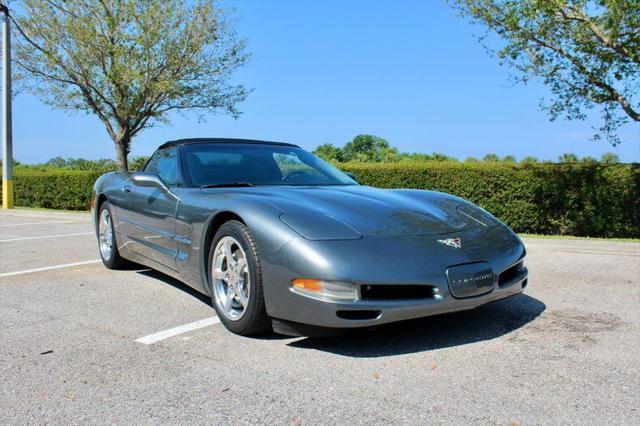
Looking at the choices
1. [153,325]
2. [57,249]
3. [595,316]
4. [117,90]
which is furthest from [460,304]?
[117,90]

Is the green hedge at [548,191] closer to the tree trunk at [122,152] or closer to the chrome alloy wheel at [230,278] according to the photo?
the chrome alloy wheel at [230,278]

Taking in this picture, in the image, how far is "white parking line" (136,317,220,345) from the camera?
3.43 metres

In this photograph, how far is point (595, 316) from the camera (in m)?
4.00

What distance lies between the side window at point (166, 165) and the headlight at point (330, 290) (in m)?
1.89

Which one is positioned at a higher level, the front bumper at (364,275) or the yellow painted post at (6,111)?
the yellow painted post at (6,111)

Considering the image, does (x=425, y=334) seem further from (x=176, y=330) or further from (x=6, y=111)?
(x=6, y=111)

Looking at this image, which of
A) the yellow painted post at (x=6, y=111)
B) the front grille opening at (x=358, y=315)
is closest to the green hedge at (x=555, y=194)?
the front grille opening at (x=358, y=315)

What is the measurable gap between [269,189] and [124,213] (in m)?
2.02

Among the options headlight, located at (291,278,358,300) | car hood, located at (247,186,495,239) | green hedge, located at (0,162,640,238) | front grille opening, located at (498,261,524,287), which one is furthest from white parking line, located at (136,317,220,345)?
green hedge, located at (0,162,640,238)

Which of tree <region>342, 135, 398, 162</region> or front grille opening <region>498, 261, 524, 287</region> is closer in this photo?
front grille opening <region>498, 261, 524, 287</region>

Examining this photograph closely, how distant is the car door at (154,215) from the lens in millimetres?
4270

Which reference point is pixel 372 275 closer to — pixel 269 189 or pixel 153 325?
pixel 269 189

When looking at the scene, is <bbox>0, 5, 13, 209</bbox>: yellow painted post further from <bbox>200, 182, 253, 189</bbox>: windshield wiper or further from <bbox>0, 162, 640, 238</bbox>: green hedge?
<bbox>200, 182, 253, 189</bbox>: windshield wiper

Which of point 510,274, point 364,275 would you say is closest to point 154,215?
point 364,275
